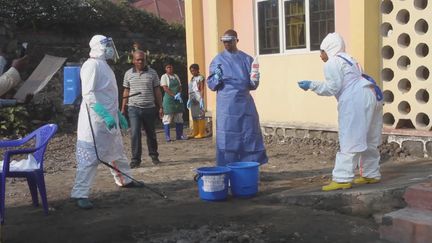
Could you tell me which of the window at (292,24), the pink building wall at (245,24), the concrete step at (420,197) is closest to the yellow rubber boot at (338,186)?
the concrete step at (420,197)

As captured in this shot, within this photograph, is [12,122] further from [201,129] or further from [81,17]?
[81,17]

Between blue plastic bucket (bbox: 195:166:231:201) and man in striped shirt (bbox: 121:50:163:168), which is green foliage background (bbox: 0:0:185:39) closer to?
man in striped shirt (bbox: 121:50:163:168)

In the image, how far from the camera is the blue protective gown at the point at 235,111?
22.3 ft

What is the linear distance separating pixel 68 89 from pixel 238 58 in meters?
6.84

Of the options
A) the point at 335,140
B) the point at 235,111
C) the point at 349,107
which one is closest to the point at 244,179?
the point at 235,111

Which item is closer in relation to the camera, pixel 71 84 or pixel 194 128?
pixel 194 128

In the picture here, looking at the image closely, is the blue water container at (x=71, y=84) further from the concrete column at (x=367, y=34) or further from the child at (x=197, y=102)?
the concrete column at (x=367, y=34)

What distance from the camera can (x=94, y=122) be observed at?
612 cm

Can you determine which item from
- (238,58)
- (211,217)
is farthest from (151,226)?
(238,58)

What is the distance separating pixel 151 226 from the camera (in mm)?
5238

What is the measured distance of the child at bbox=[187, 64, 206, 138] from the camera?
38.4 ft

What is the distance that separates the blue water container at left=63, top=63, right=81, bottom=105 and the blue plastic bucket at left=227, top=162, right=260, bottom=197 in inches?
280

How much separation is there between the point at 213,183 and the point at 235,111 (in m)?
1.14

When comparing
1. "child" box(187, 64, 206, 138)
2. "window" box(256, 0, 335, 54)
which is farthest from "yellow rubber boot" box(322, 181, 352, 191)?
"child" box(187, 64, 206, 138)
